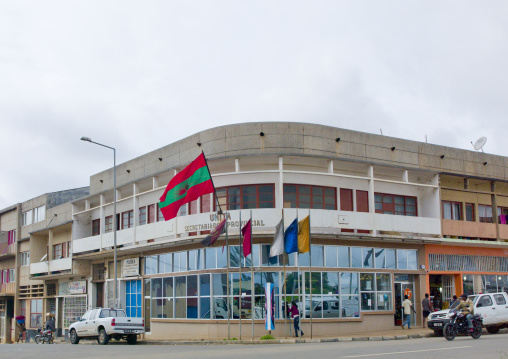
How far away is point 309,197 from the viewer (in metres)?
28.0

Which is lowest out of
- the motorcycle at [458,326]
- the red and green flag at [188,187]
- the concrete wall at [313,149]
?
the motorcycle at [458,326]

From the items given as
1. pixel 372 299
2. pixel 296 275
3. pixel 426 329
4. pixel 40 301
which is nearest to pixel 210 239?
pixel 296 275

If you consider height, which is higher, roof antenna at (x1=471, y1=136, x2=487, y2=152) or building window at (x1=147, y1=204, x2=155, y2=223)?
roof antenna at (x1=471, y1=136, x2=487, y2=152)

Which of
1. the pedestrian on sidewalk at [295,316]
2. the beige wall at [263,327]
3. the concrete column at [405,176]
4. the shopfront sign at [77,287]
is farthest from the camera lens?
the shopfront sign at [77,287]

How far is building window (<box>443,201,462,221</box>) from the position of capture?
32.2 metres

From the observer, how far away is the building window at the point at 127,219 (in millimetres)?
34625

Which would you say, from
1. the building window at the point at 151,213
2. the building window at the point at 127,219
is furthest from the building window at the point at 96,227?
the building window at the point at 151,213

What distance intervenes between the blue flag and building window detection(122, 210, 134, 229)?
1283 cm

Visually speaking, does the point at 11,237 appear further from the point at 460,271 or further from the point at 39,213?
the point at 460,271

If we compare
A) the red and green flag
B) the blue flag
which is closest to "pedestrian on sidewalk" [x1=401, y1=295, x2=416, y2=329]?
the blue flag

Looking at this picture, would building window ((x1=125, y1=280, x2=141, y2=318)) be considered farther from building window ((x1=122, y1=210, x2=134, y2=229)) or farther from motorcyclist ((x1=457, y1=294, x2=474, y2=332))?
motorcyclist ((x1=457, y1=294, x2=474, y2=332))

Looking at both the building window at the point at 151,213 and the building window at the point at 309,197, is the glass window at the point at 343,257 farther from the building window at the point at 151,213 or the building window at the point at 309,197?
the building window at the point at 151,213

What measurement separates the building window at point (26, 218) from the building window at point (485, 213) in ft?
114

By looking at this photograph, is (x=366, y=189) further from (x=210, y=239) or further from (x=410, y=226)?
(x=210, y=239)
